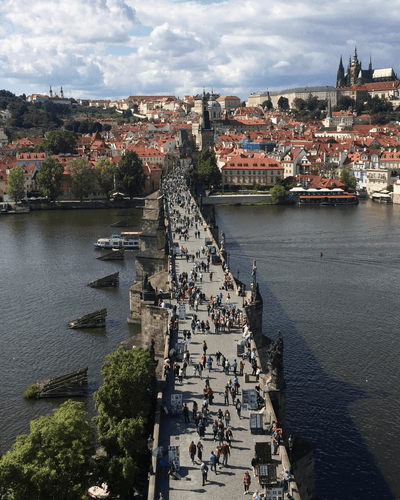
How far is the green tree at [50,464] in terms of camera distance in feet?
45.6

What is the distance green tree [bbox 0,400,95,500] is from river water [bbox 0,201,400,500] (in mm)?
9448

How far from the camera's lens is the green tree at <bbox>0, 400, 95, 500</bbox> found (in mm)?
13914

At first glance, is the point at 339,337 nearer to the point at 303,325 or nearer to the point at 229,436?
the point at 303,325

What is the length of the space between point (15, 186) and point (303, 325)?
219 feet

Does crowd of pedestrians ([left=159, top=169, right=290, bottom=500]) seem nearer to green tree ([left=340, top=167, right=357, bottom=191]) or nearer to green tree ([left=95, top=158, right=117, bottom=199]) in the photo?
green tree ([left=95, top=158, right=117, bottom=199])

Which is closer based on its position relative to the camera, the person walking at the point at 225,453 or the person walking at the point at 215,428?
the person walking at the point at 225,453

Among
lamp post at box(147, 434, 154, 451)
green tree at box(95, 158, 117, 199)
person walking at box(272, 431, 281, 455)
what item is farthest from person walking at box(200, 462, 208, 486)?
green tree at box(95, 158, 117, 199)

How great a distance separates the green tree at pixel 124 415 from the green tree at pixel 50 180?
74890 millimetres

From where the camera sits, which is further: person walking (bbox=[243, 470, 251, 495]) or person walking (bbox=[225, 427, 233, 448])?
person walking (bbox=[225, 427, 233, 448])

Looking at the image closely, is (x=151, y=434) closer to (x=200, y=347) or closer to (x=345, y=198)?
(x=200, y=347)

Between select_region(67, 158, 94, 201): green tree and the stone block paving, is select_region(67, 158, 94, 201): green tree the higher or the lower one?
the higher one

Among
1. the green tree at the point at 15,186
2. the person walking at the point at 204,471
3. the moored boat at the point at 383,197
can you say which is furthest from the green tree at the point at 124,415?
the moored boat at the point at 383,197

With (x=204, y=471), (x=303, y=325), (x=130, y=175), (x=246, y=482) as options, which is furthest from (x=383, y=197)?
(x=246, y=482)

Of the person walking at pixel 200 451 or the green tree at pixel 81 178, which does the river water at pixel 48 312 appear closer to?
the person walking at pixel 200 451
